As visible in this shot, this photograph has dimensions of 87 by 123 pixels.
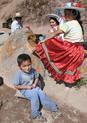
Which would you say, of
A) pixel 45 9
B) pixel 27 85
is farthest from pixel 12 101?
pixel 45 9

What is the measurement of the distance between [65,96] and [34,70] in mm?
728

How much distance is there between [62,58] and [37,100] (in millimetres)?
970

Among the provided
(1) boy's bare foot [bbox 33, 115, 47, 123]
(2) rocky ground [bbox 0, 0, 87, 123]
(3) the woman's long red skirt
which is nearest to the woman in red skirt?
(3) the woman's long red skirt

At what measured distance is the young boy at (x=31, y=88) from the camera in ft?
19.0

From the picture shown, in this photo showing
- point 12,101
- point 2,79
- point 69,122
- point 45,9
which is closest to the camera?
point 69,122

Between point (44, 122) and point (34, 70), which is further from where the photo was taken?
point (34, 70)

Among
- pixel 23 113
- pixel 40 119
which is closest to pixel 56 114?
pixel 40 119

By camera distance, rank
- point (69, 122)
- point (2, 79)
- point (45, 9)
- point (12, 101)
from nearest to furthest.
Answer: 1. point (69, 122)
2. point (12, 101)
3. point (2, 79)
4. point (45, 9)

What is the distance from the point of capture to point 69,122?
572 centimetres

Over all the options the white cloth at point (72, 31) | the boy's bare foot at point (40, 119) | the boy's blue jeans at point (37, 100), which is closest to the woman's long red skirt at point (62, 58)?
the white cloth at point (72, 31)

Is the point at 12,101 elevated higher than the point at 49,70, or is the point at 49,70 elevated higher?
the point at 49,70

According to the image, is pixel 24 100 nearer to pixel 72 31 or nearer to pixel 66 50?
pixel 66 50

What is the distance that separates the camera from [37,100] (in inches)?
228

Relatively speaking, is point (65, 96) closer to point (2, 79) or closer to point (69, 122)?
point (69, 122)
